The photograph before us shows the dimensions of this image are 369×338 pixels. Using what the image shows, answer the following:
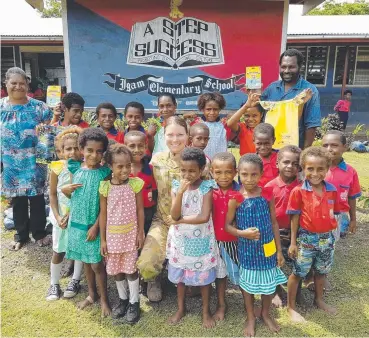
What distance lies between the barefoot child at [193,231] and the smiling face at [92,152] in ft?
2.11

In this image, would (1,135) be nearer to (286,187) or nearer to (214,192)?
(214,192)

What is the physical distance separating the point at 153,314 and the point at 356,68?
12.7m

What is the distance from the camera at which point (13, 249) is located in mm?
4273

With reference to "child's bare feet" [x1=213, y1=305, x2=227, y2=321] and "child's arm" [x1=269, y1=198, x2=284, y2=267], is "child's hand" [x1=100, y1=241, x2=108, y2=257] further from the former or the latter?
"child's arm" [x1=269, y1=198, x2=284, y2=267]

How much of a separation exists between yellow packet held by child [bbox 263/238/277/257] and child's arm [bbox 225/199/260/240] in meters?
0.14

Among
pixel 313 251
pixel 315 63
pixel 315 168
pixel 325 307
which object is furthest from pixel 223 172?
pixel 315 63

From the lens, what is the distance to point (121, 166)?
2.77m

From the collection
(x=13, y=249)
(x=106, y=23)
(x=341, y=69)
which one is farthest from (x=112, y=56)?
(x=341, y=69)

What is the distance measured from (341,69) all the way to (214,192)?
1194 centimetres

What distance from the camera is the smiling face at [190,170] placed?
8.63ft

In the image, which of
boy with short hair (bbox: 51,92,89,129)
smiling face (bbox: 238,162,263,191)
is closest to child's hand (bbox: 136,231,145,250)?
smiling face (bbox: 238,162,263,191)

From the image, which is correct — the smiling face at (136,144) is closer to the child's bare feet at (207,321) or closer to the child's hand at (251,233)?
the child's hand at (251,233)

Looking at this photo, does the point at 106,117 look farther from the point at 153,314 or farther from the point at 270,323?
the point at 270,323

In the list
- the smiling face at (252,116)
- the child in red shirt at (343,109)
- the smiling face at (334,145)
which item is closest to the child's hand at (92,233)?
the smiling face at (252,116)
